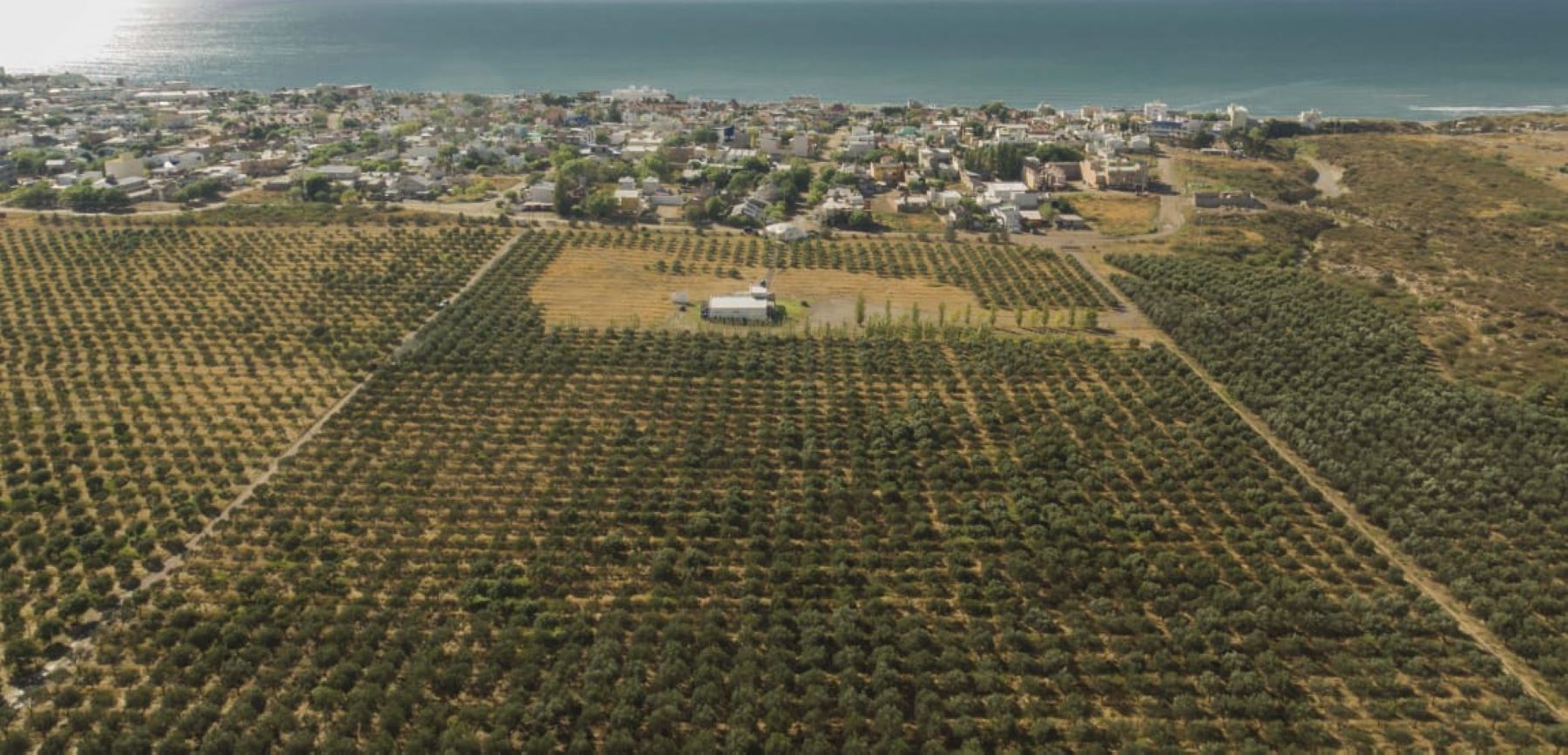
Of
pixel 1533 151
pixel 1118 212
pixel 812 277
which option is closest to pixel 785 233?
pixel 812 277

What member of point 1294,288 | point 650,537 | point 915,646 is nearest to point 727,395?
point 650,537

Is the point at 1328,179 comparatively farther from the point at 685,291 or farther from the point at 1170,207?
the point at 685,291

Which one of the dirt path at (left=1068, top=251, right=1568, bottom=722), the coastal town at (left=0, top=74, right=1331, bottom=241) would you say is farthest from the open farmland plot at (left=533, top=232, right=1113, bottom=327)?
the dirt path at (left=1068, top=251, right=1568, bottom=722)

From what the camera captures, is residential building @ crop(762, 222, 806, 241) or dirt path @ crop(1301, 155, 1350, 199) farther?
dirt path @ crop(1301, 155, 1350, 199)

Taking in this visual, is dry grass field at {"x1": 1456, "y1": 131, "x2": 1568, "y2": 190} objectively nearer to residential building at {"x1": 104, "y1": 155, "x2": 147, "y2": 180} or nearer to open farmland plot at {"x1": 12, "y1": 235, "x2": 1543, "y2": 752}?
open farmland plot at {"x1": 12, "y1": 235, "x2": 1543, "y2": 752}

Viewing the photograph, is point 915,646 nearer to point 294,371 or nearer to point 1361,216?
point 294,371

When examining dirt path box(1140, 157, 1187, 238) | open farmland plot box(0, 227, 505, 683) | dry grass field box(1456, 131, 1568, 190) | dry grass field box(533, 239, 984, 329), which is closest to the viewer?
open farmland plot box(0, 227, 505, 683)

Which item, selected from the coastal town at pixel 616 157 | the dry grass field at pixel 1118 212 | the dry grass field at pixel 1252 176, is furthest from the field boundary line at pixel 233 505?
the dry grass field at pixel 1252 176
